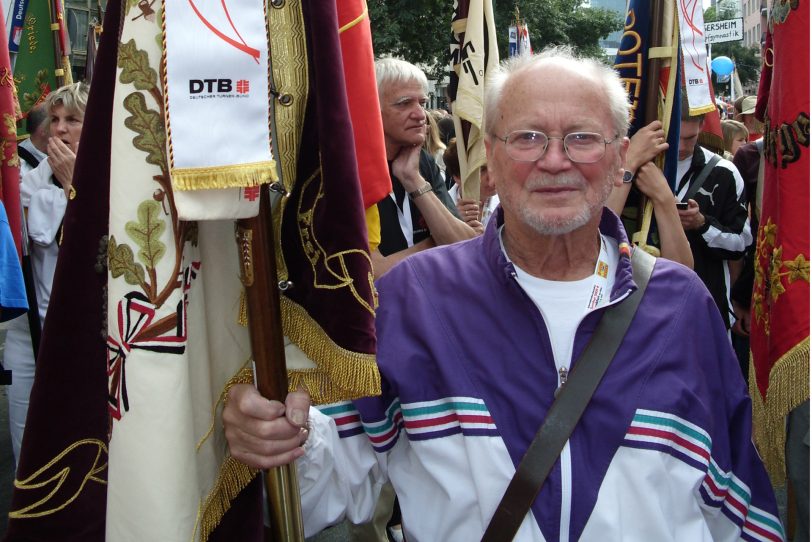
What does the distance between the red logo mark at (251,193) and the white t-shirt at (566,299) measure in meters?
0.74

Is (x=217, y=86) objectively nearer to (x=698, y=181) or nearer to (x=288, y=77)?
(x=288, y=77)

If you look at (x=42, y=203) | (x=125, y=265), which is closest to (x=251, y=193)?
(x=125, y=265)

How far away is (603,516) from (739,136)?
6.07 meters

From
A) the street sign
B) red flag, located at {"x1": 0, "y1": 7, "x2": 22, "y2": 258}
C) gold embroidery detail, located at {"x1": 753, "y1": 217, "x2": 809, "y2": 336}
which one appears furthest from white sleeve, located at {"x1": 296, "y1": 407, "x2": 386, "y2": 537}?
the street sign

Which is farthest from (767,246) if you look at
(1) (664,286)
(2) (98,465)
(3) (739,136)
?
(3) (739,136)

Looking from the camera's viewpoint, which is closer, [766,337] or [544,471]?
[544,471]

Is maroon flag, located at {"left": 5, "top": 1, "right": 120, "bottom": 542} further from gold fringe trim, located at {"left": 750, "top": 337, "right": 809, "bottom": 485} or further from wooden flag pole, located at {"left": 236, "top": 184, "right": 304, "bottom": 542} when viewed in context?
gold fringe trim, located at {"left": 750, "top": 337, "right": 809, "bottom": 485}

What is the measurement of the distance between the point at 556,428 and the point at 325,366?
1.83 ft

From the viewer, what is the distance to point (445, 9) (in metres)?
21.6

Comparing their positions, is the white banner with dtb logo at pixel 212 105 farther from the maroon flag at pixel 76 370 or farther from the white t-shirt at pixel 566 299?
the white t-shirt at pixel 566 299

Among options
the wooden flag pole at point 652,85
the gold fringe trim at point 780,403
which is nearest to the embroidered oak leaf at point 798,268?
the gold fringe trim at point 780,403

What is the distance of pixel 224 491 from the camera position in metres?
1.86

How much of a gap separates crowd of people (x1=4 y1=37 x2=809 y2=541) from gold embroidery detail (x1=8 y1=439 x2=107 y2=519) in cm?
34

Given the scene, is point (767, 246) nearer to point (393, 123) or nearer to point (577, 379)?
point (577, 379)
